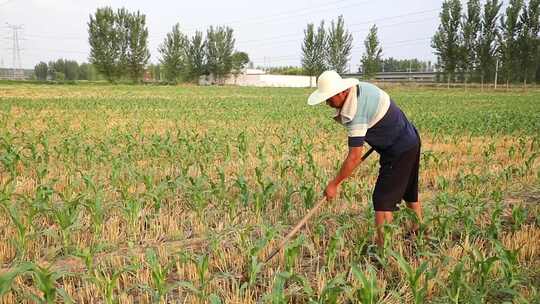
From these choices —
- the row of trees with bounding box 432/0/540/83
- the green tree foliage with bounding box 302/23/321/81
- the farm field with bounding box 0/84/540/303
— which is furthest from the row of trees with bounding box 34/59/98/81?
the farm field with bounding box 0/84/540/303

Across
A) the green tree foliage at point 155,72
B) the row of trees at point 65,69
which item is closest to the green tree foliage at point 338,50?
the green tree foliage at point 155,72

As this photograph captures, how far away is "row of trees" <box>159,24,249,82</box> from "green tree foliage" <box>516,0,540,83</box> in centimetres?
4151

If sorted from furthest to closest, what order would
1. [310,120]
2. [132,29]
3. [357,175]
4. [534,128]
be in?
[132,29], [310,120], [534,128], [357,175]

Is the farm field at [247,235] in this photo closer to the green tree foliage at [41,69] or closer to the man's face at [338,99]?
the man's face at [338,99]

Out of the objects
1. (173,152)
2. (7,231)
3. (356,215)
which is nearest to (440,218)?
(356,215)

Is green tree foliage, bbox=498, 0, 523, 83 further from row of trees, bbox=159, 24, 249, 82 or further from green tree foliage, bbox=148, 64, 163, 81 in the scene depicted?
green tree foliage, bbox=148, 64, 163, 81

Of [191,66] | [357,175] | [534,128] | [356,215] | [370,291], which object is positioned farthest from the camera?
[191,66]

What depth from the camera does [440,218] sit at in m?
4.35

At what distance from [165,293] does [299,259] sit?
121cm

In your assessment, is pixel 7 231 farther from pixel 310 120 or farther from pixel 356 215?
pixel 310 120

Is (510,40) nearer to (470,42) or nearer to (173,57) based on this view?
(470,42)

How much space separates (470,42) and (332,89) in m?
50.4

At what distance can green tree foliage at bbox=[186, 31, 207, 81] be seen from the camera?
72.2 meters

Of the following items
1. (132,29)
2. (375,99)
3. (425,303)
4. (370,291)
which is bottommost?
(425,303)
